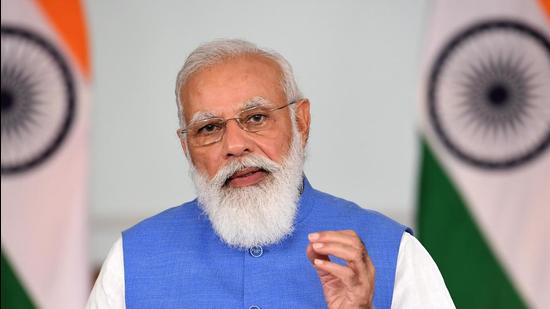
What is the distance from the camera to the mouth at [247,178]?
2.63 m

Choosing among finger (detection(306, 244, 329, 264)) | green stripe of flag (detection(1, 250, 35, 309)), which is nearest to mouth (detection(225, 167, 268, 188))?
finger (detection(306, 244, 329, 264))

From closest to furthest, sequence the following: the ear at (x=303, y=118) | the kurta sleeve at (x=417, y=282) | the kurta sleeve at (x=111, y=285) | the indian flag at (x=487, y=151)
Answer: the kurta sleeve at (x=417, y=282) < the kurta sleeve at (x=111, y=285) < the ear at (x=303, y=118) < the indian flag at (x=487, y=151)

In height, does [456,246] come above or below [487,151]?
below

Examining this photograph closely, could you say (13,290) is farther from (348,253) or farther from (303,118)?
(348,253)

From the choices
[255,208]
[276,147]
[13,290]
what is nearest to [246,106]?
[276,147]

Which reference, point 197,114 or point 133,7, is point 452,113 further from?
point 197,114

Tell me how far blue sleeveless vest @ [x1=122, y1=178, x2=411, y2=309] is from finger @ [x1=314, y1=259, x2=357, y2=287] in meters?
0.37

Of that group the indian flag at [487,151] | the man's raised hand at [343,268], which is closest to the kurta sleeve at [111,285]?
the man's raised hand at [343,268]

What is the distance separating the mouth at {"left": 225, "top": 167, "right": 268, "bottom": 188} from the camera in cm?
263

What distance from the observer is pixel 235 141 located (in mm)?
2564

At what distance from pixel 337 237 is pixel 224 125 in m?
0.56

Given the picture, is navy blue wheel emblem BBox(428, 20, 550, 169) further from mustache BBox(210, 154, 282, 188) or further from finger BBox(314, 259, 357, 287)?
finger BBox(314, 259, 357, 287)

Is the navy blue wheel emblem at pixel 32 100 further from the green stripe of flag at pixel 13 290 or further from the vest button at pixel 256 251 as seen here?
the vest button at pixel 256 251

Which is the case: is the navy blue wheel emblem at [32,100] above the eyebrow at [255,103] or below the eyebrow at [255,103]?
below
